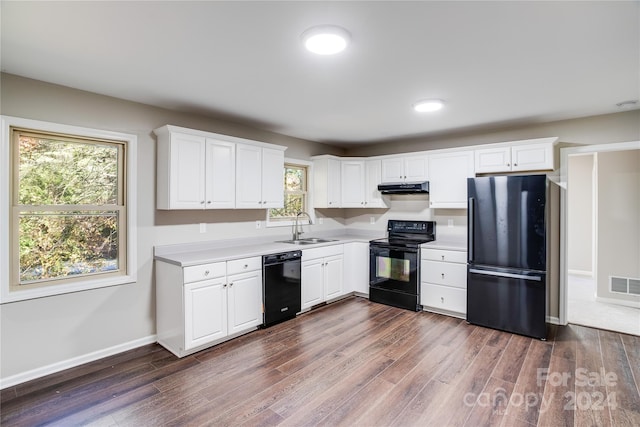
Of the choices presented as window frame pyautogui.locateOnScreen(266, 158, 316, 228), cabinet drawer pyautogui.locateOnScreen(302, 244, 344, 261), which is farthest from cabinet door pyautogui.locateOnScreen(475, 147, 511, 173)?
window frame pyautogui.locateOnScreen(266, 158, 316, 228)

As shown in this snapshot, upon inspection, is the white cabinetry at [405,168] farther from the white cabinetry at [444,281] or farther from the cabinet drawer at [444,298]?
the cabinet drawer at [444,298]

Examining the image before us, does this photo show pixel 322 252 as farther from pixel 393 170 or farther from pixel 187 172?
Result: pixel 187 172

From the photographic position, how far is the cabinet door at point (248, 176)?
368 cm

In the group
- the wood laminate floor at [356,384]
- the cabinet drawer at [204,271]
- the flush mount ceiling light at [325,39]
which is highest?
the flush mount ceiling light at [325,39]

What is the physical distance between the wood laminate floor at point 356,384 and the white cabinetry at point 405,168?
2.16 m

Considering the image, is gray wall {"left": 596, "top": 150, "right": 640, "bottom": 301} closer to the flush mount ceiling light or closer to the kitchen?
the kitchen

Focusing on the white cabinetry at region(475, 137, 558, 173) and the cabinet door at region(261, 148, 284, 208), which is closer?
the white cabinetry at region(475, 137, 558, 173)

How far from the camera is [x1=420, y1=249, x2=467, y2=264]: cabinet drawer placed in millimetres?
3883

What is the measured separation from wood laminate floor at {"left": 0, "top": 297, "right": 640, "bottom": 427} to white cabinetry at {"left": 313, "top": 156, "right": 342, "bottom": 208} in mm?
2192

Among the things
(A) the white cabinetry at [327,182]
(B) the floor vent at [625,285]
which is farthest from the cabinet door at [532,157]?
(A) the white cabinetry at [327,182]

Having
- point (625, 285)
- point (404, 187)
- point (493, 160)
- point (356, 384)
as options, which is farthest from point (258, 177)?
point (625, 285)

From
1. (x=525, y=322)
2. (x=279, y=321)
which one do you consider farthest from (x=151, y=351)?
(x=525, y=322)

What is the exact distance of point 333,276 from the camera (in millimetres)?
4496

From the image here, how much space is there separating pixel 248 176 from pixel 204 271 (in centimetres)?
128
